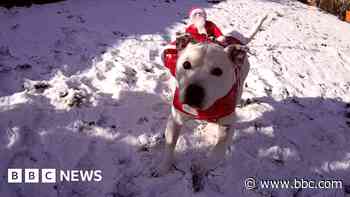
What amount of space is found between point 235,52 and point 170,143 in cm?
96

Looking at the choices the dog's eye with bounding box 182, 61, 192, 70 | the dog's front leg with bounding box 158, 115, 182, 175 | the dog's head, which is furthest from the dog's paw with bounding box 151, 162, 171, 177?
the dog's eye with bounding box 182, 61, 192, 70

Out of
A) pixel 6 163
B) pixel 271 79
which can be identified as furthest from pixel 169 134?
pixel 271 79

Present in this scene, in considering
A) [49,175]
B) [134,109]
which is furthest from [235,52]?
[49,175]

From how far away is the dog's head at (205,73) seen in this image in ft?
7.63

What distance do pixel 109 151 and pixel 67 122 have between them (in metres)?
0.55

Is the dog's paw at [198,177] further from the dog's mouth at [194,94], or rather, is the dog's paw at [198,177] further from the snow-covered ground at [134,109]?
the dog's mouth at [194,94]

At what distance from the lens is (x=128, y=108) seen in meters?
3.70

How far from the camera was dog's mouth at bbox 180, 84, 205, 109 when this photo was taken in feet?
7.59

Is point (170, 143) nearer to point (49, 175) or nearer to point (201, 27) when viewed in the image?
point (49, 175)

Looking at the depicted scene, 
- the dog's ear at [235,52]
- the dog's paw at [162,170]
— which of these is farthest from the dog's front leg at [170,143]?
the dog's ear at [235,52]

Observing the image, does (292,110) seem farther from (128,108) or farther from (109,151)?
(109,151)

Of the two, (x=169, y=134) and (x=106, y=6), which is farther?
(x=106, y=6)

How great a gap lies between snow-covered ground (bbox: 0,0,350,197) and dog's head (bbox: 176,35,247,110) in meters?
0.90

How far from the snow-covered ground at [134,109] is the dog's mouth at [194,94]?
89 cm
